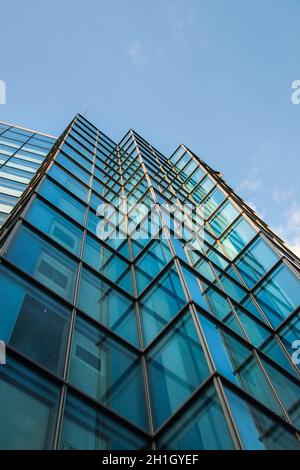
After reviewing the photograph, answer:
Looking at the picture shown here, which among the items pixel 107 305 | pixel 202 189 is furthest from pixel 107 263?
pixel 202 189

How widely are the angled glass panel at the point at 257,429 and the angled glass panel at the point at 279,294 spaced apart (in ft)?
15.9

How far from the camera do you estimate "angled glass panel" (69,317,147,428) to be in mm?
7055

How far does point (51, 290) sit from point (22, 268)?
2.38ft

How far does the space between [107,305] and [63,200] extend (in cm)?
454

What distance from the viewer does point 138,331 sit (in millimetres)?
9172

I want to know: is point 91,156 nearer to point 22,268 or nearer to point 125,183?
point 125,183

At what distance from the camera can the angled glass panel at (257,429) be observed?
5.97m

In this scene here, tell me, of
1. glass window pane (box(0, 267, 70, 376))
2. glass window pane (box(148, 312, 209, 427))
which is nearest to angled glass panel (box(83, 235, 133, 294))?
glass window pane (box(148, 312, 209, 427))

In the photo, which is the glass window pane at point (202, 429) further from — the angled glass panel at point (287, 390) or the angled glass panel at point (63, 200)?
the angled glass panel at point (63, 200)

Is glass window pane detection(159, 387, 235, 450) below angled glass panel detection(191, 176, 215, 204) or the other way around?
below

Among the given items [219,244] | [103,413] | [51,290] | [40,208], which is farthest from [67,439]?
[219,244]

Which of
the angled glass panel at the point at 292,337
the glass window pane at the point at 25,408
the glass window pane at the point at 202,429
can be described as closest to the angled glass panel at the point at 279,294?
the angled glass panel at the point at 292,337

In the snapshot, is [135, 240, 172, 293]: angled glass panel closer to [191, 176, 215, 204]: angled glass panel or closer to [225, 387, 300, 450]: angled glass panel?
[225, 387, 300, 450]: angled glass panel

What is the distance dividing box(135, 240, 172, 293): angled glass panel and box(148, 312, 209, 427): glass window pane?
8.37ft
